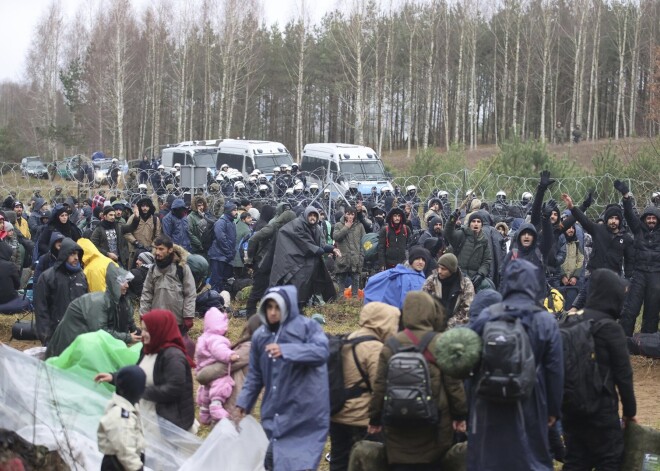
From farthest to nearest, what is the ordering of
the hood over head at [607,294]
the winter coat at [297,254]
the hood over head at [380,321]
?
the winter coat at [297,254], the hood over head at [380,321], the hood over head at [607,294]

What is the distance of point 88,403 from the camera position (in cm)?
665

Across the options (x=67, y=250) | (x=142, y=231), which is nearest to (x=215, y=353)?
(x=67, y=250)

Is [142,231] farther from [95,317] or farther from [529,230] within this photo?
[529,230]

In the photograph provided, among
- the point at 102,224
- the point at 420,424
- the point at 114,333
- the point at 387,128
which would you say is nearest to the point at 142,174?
the point at 102,224

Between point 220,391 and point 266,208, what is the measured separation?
21.3ft

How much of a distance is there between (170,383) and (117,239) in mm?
7289

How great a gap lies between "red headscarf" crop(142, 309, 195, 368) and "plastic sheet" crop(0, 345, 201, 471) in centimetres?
53

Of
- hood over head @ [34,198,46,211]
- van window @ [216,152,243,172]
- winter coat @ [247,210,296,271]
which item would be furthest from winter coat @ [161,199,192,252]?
van window @ [216,152,243,172]

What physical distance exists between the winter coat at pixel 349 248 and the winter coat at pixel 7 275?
15.0ft

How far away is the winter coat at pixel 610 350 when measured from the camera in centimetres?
558

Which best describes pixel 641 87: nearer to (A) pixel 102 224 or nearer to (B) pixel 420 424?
(A) pixel 102 224

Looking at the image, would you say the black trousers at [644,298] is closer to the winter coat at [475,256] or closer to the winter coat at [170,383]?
the winter coat at [475,256]

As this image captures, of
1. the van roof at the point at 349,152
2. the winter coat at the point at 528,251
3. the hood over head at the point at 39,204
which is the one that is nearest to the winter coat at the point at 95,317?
the winter coat at the point at 528,251

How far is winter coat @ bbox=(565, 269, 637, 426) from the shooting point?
220 inches
